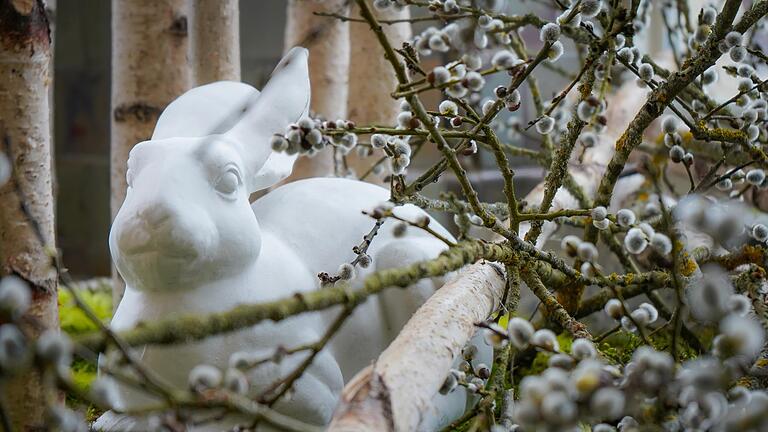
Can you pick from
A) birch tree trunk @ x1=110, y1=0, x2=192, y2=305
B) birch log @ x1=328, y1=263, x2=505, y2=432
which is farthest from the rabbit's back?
birch tree trunk @ x1=110, y1=0, x2=192, y2=305

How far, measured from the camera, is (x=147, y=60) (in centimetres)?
112

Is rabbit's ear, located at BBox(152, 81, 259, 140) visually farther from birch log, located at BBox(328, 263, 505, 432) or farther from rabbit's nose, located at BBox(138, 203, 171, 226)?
birch log, located at BBox(328, 263, 505, 432)

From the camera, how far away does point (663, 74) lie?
92 cm

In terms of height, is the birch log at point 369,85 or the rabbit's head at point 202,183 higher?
the birch log at point 369,85

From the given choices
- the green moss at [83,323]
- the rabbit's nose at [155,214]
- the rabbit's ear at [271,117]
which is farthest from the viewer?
the green moss at [83,323]

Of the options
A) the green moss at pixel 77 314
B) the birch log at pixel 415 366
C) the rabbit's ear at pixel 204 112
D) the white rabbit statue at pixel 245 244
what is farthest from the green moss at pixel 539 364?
the green moss at pixel 77 314

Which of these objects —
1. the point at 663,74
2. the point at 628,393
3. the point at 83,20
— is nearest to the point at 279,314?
the point at 628,393

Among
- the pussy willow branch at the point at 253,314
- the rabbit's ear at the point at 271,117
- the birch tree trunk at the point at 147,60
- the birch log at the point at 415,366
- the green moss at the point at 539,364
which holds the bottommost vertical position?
the green moss at the point at 539,364

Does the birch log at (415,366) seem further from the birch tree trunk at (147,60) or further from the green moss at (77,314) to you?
the green moss at (77,314)

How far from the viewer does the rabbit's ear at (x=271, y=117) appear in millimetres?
776

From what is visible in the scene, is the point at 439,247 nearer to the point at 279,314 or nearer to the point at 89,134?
the point at 279,314

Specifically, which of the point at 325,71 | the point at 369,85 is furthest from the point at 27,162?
the point at 369,85

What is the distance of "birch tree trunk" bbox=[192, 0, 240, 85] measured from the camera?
44.6 inches

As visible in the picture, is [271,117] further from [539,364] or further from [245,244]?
[539,364]
